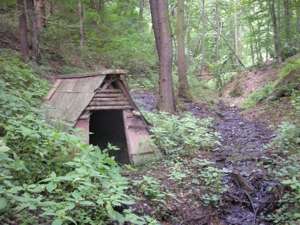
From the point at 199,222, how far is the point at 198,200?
0.54m

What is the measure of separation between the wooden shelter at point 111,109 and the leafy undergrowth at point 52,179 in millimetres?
1034

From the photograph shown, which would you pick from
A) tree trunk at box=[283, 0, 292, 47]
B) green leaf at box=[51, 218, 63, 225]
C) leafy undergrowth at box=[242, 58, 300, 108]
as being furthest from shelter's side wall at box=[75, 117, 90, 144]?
tree trunk at box=[283, 0, 292, 47]

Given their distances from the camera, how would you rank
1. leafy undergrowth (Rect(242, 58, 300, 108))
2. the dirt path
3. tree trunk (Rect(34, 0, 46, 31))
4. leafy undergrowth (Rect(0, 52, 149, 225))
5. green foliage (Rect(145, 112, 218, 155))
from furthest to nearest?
1. tree trunk (Rect(34, 0, 46, 31))
2. leafy undergrowth (Rect(242, 58, 300, 108))
3. green foliage (Rect(145, 112, 218, 155))
4. the dirt path
5. leafy undergrowth (Rect(0, 52, 149, 225))

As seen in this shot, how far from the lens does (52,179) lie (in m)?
4.00

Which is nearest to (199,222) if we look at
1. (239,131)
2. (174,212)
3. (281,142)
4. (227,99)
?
(174,212)

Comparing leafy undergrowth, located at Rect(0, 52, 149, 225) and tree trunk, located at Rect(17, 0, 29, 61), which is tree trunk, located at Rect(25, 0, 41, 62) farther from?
leafy undergrowth, located at Rect(0, 52, 149, 225)

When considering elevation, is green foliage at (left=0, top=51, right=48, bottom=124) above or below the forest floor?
above

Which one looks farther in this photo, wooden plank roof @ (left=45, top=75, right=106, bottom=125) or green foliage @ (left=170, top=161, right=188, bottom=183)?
wooden plank roof @ (left=45, top=75, right=106, bottom=125)

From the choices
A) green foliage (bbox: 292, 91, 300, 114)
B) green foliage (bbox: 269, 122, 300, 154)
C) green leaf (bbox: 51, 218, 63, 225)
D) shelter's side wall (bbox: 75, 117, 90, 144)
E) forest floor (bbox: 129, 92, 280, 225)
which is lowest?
forest floor (bbox: 129, 92, 280, 225)

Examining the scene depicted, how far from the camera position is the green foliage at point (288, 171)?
5294 millimetres

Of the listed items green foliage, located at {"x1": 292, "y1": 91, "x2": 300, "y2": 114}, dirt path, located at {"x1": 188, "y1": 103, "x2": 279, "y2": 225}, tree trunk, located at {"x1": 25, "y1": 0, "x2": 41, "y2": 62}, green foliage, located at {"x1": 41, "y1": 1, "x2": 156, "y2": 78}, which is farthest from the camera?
green foliage, located at {"x1": 41, "y1": 1, "x2": 156, "y2": 78}

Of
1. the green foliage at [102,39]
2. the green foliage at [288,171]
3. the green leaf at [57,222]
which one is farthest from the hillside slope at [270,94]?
the green leaf at [57,222]

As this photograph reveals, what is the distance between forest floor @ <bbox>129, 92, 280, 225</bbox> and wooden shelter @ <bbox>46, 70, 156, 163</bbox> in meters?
0.55

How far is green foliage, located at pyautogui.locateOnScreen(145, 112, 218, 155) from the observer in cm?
761
